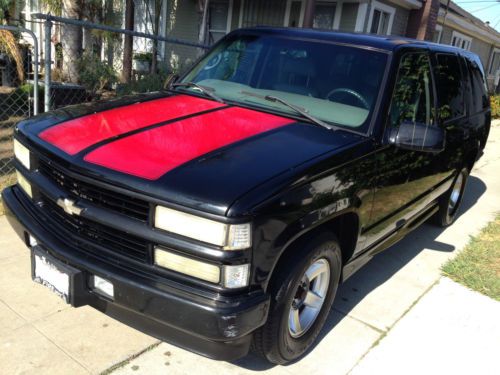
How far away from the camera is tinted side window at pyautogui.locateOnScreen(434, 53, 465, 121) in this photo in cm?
399

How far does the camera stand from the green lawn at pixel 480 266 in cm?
405

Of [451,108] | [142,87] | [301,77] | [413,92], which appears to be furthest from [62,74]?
[413,92]

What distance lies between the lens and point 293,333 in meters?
2.76

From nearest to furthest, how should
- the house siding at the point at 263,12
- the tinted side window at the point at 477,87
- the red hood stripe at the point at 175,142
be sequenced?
the red hood stripe at the point at 175,142
the tinted side window at the point at 477,87
the house siding at the point at 263,12

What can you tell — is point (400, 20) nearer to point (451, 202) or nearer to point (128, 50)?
point (128, 50)

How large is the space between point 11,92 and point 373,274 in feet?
26.0

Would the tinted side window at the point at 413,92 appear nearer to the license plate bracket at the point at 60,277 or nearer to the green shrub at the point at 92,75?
the license plate bracket at the point at 60,277

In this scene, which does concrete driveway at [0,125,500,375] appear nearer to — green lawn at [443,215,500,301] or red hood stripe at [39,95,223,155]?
green lawn at [443,215,500,301]

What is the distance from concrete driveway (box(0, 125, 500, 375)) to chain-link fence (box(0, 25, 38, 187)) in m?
1.62

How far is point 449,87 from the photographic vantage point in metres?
4.22

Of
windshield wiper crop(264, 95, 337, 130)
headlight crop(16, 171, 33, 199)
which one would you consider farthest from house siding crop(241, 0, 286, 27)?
headlight crop(16, 171, 33, 199)

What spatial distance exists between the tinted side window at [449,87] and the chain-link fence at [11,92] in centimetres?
384

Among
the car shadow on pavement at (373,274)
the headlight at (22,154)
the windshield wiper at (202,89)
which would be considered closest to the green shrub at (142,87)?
the windshield wiper at (202,89)

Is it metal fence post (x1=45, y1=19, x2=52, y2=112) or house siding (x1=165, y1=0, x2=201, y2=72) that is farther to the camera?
house siding (x1=165, y1=0, x2=201, y2=72)
